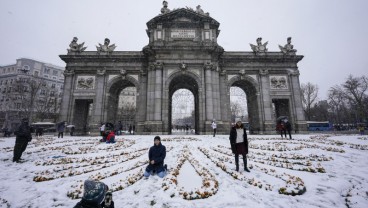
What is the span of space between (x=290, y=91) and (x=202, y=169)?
2692 cm

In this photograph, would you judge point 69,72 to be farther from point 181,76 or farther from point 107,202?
point 107,202

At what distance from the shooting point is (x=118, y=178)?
260 inches

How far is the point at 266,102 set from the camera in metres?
28.0

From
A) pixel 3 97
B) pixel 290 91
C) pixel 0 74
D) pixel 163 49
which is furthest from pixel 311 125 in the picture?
pixel 0 74

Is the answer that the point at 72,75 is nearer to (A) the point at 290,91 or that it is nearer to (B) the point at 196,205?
(B) the point at 196,205

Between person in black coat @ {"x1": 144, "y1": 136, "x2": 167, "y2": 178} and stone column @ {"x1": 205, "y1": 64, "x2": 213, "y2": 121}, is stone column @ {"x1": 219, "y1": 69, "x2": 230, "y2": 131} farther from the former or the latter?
person in black coat @ {"x1": 144, "y1": 136, "x2": 167, "y2": 178}

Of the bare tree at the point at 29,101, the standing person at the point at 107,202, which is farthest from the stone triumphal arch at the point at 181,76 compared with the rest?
the standing person at the point at 107,202

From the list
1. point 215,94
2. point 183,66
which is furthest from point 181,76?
point 215,94

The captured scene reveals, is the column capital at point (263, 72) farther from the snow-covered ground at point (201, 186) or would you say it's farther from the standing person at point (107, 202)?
the standing person at point (107, 202)

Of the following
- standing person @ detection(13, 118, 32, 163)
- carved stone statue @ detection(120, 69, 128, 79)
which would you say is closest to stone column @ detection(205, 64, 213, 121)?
carved stone statue @ detection(120, 69, 128, 79)

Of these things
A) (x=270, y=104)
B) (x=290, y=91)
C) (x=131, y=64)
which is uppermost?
(x=131, y=64)

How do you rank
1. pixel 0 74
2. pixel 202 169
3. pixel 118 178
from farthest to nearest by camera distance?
pixel 0 74 < pixel 202 169 < pixel 118 178

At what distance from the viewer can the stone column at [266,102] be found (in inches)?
1061

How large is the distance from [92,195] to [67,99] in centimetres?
2960
